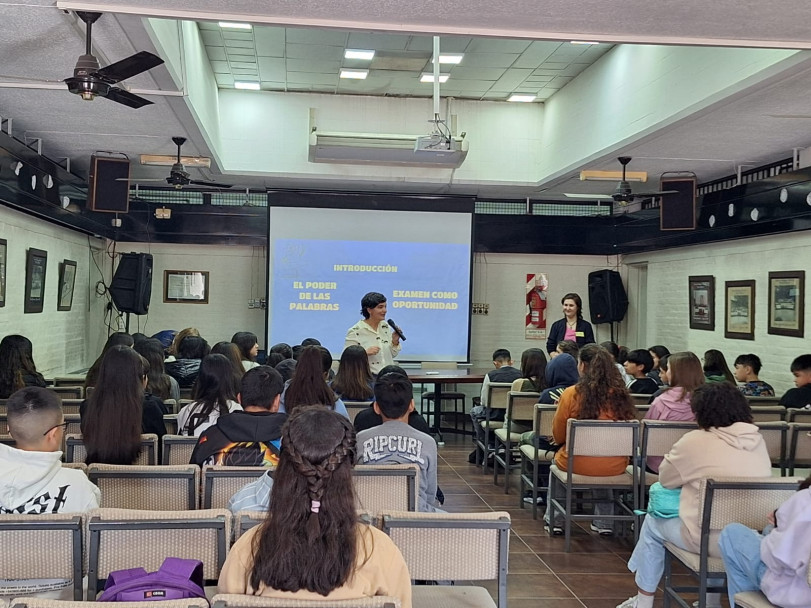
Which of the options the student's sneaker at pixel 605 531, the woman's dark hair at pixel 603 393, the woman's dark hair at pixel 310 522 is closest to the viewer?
the woman's dark hair at pixel 310 522

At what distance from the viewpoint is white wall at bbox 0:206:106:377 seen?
24.7ft

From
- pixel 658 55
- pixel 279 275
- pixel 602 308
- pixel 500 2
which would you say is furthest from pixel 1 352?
pixel 602 308

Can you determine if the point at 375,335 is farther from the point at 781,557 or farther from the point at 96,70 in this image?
the point at 781,557

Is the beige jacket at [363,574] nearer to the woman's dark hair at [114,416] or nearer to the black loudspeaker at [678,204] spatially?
the woman's dark hair at [114,416]

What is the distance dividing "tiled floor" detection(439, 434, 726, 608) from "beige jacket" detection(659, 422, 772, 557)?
2.73ft

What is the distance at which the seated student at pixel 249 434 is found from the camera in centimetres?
325

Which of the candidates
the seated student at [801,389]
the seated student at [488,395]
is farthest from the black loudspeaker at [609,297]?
the seated student at [801,389]

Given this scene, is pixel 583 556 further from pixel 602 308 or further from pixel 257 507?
pixel 602 308

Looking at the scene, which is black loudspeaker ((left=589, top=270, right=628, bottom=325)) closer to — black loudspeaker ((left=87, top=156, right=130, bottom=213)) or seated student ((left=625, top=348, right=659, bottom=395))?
seated student ((left=625, top=348, right=659, bottom=395))

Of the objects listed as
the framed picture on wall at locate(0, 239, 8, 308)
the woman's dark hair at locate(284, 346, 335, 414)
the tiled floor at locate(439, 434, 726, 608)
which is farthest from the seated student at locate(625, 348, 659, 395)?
the framed picture on wall at locate(0, 239, 8, 308)

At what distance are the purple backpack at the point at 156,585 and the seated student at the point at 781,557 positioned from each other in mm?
1827

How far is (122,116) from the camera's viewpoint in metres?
6.73

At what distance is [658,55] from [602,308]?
15.3 feet

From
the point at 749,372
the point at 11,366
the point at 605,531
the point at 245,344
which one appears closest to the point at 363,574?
the point at 605,531
